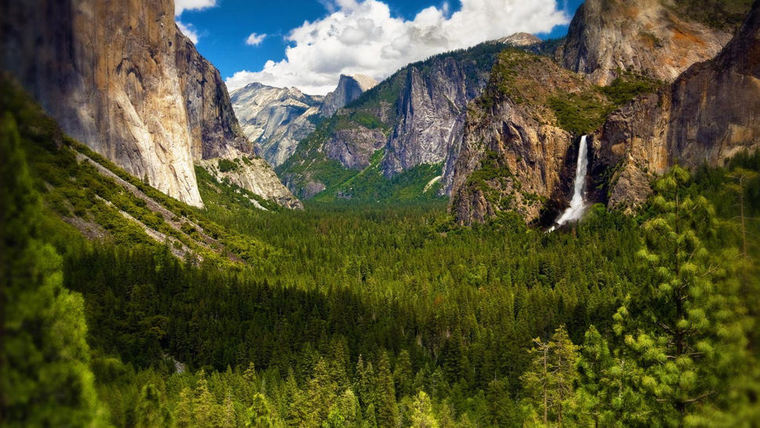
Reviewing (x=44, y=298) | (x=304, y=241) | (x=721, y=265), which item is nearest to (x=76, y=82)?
(x=304, y=241)

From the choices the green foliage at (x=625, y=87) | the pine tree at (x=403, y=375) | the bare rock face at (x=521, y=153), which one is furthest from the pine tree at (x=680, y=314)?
the green foliage at (x=625, y=87)

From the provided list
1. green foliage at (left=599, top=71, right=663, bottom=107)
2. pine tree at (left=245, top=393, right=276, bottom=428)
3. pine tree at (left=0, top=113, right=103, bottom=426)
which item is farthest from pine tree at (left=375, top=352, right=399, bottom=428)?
green foliage at (left=599, top=71, right=663, bottom=107)

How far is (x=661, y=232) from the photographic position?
23.4m

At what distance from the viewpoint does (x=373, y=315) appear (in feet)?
328

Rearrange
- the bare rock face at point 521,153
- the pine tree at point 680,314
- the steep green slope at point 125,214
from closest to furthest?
the pine tree at point 680,314, the steep green slope at point 125,214, the bare rock face at point 521,153

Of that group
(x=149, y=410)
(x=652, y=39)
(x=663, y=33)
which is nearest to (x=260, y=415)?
(x=149, y=410)

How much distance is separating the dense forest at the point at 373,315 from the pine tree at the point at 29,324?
0.18ft

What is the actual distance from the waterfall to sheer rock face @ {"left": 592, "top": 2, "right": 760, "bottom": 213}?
605 cm

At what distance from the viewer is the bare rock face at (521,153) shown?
6826 inches

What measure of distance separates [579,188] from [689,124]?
142 feet

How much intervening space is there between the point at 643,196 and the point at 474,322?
273 ft

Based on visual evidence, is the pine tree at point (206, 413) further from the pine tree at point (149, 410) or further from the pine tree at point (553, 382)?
the pine tree at point (553, 382)

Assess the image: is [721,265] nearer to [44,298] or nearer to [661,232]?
[661,232]

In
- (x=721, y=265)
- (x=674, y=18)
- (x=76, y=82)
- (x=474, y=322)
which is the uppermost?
(x=674, y=18)
